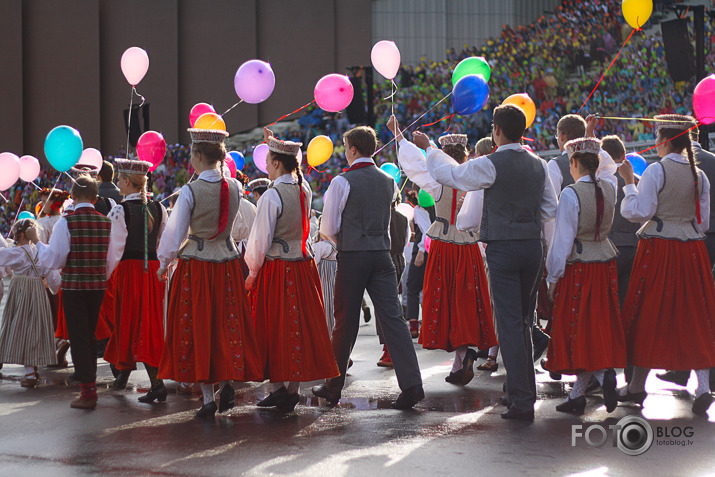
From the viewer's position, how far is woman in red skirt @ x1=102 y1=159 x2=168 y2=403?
5262mm

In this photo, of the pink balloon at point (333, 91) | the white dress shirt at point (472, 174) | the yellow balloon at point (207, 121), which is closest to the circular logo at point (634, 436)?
the white dress shirt at point (472, 174)

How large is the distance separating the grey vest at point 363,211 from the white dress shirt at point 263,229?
41 centimetres

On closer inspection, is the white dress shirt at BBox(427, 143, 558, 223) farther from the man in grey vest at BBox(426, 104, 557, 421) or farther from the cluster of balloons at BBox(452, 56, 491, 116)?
the cluster of balloons at BBox(452, 56, 491, 116)

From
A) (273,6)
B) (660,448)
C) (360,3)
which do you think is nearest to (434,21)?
(360,3)

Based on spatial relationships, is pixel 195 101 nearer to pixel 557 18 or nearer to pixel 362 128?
pixel 557 18

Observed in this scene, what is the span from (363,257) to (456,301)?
48.2 inches

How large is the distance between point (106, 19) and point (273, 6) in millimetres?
4944

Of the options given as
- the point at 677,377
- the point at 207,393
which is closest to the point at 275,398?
the point at 207,393

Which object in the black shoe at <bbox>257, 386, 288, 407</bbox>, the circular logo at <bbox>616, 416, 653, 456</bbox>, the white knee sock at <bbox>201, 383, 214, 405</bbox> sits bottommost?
the circular logo at <bbox>616, 416, 653, 456</bbox>

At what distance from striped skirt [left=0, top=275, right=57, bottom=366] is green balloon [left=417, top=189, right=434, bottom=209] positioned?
3428mm

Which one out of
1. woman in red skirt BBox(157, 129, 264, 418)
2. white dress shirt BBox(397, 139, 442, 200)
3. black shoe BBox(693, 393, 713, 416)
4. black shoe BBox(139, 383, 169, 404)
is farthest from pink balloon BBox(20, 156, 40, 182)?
black shoe BBox(693, 393, 713, 416)

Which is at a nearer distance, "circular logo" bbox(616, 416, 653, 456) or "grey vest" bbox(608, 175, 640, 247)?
"circular logo" bbox(616, 416, 653, 456)

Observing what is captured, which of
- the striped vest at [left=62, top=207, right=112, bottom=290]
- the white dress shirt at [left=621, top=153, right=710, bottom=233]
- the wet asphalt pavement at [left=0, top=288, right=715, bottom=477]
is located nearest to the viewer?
the wet asphalt pavement at [left=0, top=288, right=715, bottom=477]

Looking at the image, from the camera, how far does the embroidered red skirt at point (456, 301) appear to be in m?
5.80
